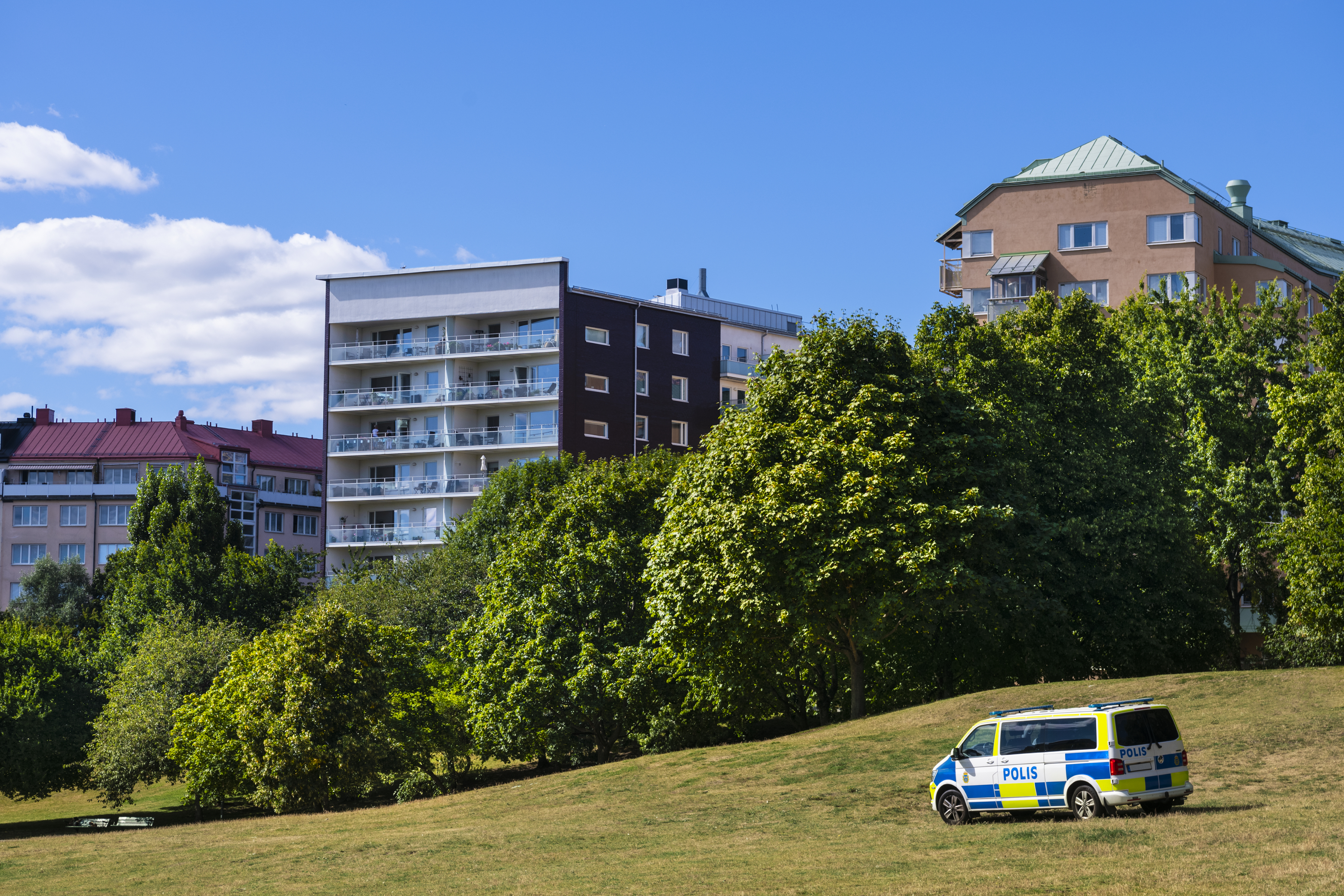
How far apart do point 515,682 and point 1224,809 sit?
27422mm

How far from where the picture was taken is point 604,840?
24.4 m

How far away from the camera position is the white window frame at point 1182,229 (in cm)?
7519

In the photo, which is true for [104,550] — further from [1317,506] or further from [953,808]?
[953,808]

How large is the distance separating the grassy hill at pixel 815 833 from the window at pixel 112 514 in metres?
79.1

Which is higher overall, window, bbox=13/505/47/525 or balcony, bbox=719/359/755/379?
balcony, bbox=719/359/755/379

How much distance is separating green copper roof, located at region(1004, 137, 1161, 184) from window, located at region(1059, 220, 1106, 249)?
3.09 meters

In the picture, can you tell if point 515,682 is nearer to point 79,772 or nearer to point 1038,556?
point 1038,556

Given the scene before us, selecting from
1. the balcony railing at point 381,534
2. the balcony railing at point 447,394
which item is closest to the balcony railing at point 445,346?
the balcony railing at point 447,394

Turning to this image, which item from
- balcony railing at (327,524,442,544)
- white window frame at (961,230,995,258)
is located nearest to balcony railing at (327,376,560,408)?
balcony railing at (327,524,442,544)

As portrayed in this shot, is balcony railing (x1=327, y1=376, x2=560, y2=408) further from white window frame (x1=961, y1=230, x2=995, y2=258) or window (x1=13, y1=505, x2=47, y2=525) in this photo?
window (x1=13, y1=505, x2=47, y2=525)

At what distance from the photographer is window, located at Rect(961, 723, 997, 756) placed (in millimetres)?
22656

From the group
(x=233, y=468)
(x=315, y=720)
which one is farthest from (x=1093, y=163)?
(x=233, y=468)

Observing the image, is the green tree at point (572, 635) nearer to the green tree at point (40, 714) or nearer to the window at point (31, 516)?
the green tree at point (40, 714)

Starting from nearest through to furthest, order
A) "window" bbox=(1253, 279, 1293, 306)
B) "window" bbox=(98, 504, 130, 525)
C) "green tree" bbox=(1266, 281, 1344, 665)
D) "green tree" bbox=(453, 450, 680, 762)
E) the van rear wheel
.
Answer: the van rear wheel → "green tree" bbox=(1266, 281, 1344, 665) → "green tree" bbox=(453, 450, 680, 762) → "window" bbox=(1253, 279, 1293, 306) → "window" bbox=(98, 504, 130, 525)
